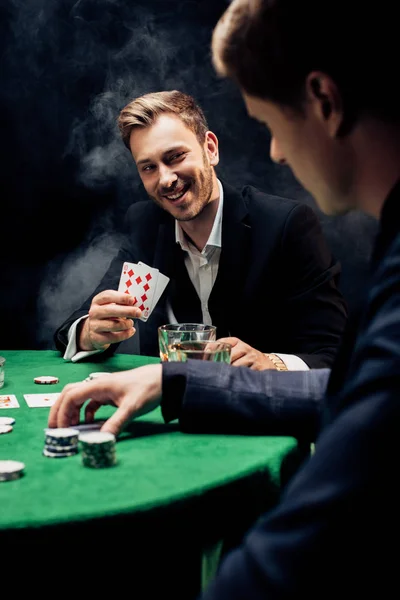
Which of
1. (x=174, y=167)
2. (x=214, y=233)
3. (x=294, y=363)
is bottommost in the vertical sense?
(x=294, y=363)

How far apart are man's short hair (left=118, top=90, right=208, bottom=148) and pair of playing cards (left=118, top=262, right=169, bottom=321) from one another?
777 millimetres

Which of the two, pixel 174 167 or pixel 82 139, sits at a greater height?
pixel 82 139

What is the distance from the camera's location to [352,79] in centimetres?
82

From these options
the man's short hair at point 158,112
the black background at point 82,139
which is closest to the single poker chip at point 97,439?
the man's short hair at point 158,112

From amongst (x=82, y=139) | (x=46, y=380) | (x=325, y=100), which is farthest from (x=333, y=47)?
(x=82, y=139)

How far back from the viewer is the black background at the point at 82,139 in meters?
4.28

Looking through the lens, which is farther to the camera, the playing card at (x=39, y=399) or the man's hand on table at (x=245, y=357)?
the man's hand on table at (x=245, y=357)

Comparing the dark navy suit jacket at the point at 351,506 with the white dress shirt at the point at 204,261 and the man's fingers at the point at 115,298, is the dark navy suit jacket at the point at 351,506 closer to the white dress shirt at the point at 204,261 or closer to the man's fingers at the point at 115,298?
the man's fingers at the point at 115,298

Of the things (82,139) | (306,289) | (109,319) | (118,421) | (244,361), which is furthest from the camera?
(82,139)

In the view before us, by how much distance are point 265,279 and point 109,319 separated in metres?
0.75

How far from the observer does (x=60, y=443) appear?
4.32ft

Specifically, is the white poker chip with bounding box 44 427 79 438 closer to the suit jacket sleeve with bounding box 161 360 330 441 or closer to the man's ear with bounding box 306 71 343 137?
the suit jacket sleeve with bounding box 161 360 330 441

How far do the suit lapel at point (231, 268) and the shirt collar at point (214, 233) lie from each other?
30mm

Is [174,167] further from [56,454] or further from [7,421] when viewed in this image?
[56,454]
